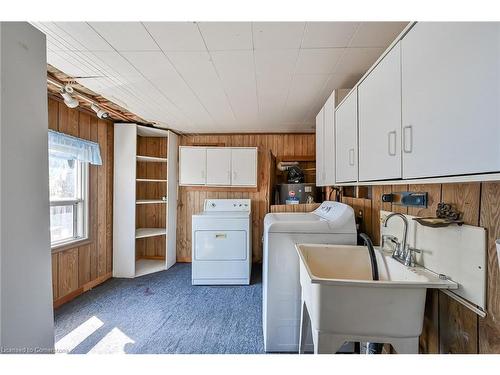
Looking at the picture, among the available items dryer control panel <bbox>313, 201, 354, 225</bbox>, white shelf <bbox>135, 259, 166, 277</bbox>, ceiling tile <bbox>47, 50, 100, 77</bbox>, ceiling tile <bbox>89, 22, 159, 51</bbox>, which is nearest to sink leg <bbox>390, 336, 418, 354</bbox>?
dryer control panel <bbox>313, 201, 354, 225</bbox>

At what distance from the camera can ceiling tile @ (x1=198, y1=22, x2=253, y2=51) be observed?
3.70ft

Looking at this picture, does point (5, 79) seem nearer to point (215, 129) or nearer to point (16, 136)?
point (16, 136)

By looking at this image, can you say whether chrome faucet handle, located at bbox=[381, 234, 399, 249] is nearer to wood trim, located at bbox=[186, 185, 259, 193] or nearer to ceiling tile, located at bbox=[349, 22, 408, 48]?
ceiling tile, located at bbox=[349, 22, 408, 48]

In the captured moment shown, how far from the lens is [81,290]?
8.59 feet

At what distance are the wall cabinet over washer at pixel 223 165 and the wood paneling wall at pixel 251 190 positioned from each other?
10.1 inches

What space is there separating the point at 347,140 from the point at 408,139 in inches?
26.2

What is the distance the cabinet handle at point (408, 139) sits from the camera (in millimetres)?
841

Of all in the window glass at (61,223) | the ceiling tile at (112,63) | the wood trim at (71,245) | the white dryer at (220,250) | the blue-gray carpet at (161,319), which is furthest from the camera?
the white dryer at (220,250)

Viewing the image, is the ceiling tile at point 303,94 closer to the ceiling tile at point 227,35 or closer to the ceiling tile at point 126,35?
the ceiling tile at point 227,35

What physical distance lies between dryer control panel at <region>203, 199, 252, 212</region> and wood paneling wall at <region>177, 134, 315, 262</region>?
0.38 ft

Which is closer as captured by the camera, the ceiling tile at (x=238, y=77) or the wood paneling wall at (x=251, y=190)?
the ceiling tile at (x=238, y=77)

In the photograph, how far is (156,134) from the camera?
3494 mm

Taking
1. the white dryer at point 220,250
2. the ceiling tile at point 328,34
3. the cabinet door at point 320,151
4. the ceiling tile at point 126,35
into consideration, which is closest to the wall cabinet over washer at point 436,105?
the ceiling tile at point 328,34

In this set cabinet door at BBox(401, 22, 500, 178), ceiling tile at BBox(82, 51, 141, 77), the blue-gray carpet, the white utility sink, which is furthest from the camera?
the blue-gray carpet
